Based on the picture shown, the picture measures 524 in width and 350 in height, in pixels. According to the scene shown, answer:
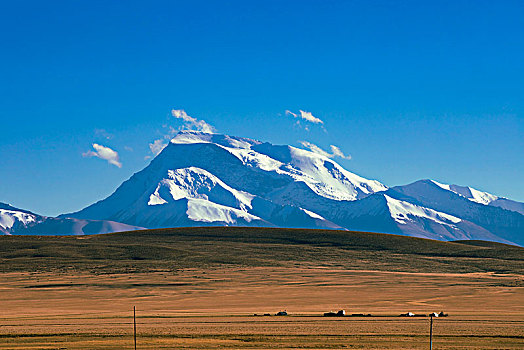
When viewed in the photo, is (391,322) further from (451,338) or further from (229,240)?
(229,240)

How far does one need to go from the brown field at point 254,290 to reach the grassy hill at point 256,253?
25 centimetres

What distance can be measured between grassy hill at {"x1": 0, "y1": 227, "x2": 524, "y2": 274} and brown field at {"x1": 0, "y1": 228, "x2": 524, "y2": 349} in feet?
0.82

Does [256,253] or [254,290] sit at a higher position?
[256,253]

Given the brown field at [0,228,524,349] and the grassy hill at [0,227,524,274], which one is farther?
the grassy hill at [0,227,524,274]

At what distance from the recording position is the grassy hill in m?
116

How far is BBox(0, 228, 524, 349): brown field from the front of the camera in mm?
46031

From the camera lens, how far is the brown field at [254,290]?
46.0 metres

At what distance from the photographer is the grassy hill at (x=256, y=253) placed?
116 metres

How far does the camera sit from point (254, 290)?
3383 inches

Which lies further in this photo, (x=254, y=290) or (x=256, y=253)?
(x=256, y=253)

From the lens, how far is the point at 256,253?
431 ft

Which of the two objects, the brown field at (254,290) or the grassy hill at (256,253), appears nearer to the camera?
the brown field at (254,290)

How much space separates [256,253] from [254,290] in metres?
45.4

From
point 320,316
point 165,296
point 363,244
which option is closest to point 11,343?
point 320,316
